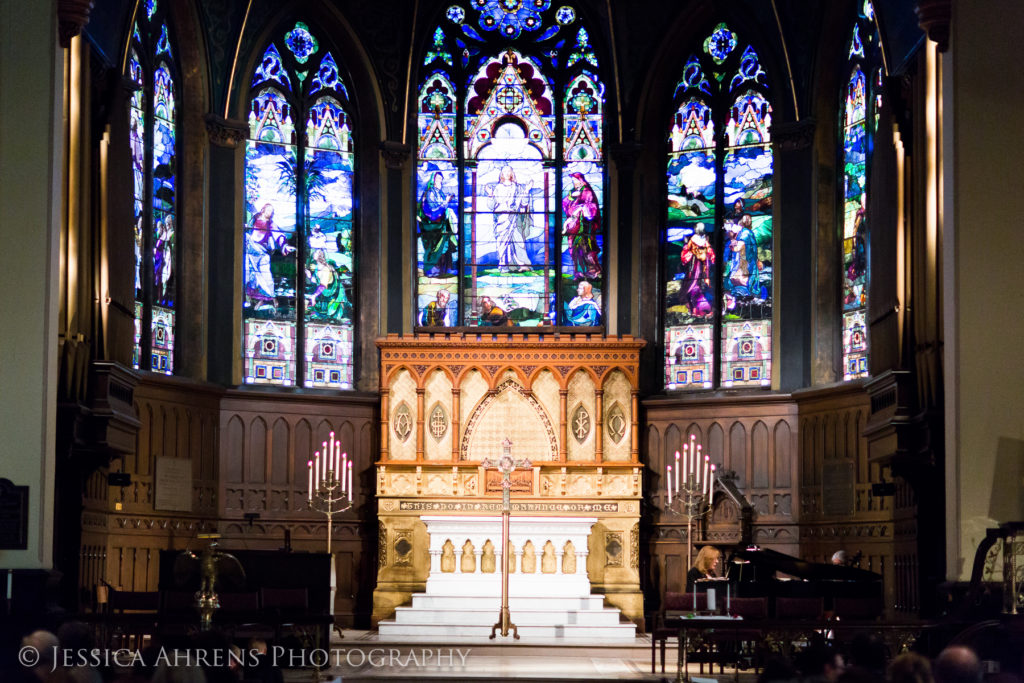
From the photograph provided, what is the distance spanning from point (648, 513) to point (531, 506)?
71.5 inches

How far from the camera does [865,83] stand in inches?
766

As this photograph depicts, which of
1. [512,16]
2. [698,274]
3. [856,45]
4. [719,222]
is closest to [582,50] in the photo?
[512,16]

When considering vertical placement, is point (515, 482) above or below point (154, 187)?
below

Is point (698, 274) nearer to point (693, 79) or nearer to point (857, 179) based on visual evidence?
point (857, 179)

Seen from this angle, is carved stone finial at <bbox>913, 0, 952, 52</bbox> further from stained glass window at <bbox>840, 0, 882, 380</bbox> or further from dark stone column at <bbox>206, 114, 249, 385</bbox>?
dark stone column at <bbox>206, 114, 249, 385</bbox>

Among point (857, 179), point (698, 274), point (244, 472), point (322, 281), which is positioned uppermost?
point (857, 179)

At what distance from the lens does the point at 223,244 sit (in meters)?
20.8

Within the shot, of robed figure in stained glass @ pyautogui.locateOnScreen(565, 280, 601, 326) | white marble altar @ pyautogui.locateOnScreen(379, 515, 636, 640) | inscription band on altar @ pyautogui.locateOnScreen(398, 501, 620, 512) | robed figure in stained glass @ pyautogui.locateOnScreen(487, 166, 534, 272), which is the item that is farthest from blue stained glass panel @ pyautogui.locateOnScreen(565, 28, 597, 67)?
white marble altar @ pyautogui.locateOnScreen(379, 515, 636, 640)

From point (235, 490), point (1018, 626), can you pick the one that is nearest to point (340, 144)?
point (235, 490)

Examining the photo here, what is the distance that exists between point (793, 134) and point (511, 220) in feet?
15.0

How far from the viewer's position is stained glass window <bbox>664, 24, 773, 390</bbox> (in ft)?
69.4

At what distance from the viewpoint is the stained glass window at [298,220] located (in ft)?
69.4

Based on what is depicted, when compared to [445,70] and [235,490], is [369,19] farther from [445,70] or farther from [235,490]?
[235,490]

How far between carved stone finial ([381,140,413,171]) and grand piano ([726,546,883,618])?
29.7 feet
